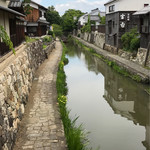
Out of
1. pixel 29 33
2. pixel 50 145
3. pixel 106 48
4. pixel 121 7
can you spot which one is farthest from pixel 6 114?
pixel 29 33

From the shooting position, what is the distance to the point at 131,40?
22.9 metres

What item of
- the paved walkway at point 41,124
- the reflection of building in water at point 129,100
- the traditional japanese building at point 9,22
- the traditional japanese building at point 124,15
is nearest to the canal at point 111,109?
the reflection of building in water at point 129,100

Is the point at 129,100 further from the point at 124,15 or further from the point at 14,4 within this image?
the point at 124,15

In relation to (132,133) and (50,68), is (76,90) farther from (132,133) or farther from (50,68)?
(132,133)

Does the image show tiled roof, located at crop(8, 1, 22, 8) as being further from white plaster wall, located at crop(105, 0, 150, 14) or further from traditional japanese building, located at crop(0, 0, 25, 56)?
white plaster wall, located at crop(105, 0, 150, 14)

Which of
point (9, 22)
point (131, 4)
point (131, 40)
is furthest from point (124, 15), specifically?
point (9, 22)

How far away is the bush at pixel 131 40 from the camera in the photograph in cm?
2169

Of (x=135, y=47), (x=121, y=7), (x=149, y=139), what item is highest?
(x=121, y=7)

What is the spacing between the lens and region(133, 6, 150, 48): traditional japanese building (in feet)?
60.0

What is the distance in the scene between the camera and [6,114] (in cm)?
654

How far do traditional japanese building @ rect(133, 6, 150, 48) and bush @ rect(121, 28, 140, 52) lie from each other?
1.37 meters

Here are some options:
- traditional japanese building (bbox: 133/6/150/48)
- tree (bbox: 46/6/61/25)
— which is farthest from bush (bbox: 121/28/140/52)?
tree (bbox: 46/6/61/25)

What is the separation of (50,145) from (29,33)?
32.5 meters

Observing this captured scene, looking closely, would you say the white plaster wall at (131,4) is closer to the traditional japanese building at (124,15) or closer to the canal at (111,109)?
the traditional japanese building at (124,15)
